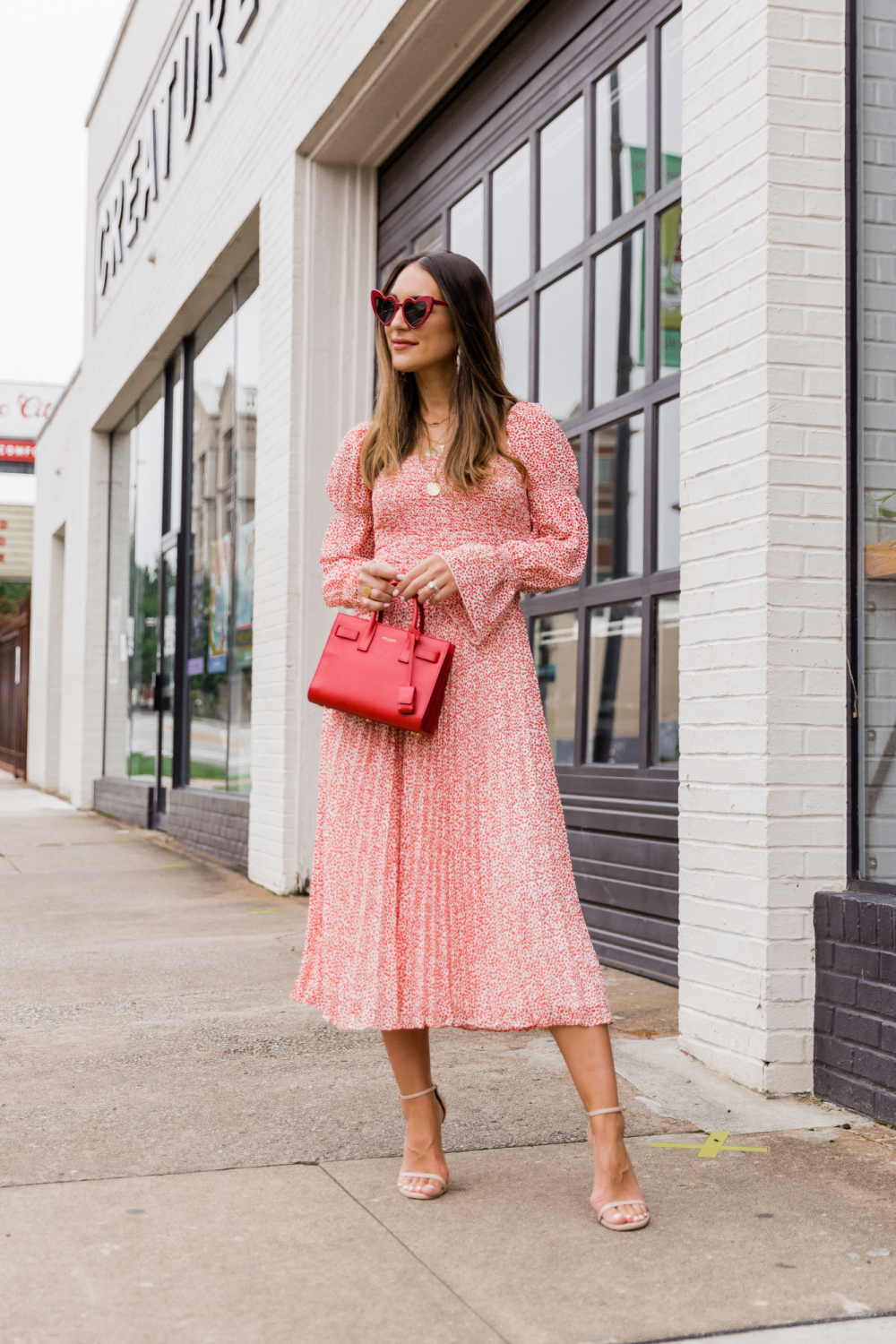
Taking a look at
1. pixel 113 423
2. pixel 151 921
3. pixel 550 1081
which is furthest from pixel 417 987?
pixel 113 423

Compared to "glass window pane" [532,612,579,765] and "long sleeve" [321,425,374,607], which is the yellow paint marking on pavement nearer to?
"long sleeve" [321,425,374,607]

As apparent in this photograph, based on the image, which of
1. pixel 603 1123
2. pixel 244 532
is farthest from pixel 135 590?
pixel 603 1123

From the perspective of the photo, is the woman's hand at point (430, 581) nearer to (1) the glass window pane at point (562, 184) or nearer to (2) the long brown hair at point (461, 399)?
(2) the long brown hair at point (461, 399)

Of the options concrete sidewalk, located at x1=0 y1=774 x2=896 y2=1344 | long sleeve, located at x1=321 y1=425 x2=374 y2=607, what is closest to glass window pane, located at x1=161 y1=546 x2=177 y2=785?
concrete sidewalk, located at x1=0 y1=774 x2=896 y2=1344

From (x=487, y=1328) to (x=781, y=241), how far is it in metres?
2.60

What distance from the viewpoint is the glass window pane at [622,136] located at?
4.99m

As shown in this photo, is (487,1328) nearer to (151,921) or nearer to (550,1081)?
(550,1081)

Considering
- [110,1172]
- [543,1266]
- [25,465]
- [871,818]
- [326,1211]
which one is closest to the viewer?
[543,1266]

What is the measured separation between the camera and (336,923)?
2674mm

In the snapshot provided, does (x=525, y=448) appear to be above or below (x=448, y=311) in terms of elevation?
below

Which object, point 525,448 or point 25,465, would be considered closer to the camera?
point 525,448

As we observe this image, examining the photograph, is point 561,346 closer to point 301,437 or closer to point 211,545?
point 301,437

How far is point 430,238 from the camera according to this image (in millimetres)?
6918

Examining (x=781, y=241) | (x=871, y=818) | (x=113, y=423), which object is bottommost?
(x=871, y=818)
